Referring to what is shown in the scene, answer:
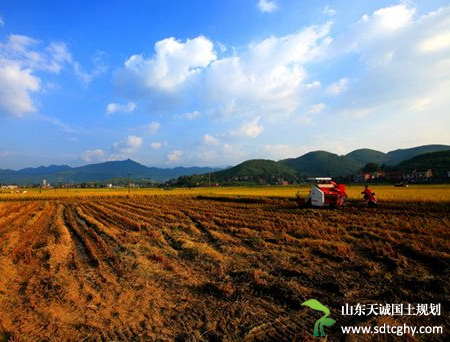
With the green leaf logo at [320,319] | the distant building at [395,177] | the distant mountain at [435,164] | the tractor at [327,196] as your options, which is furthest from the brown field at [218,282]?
the distant mountain at [435,164]

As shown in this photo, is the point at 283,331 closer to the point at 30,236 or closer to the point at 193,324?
the point at 193,324

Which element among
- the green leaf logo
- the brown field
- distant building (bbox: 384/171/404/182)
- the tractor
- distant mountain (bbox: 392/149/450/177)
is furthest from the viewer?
distant mountain (bbox: 392/149/450/177)

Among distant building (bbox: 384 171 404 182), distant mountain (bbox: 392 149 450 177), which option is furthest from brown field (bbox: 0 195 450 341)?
distant mountain (bbox: 392 149 450 177)

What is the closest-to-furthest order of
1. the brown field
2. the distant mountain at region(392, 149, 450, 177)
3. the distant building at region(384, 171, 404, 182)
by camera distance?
the brown field
the distant building at region(384, 171, 404, 182)
the distant mountain at region(392, 149, 450, 177)

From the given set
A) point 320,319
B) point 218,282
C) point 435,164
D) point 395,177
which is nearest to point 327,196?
point 218,282

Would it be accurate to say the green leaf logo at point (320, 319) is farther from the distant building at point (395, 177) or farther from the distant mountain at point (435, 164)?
the distant mountain at point (435, 164)

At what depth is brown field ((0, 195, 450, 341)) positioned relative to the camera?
16.8 ft

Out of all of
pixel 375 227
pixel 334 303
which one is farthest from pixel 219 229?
pixel 334 303

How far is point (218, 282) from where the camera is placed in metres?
7.39

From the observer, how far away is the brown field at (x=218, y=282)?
5117 millimetres

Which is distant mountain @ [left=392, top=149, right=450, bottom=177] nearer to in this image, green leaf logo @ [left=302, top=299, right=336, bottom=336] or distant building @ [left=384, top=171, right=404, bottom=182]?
distant building @ [left=384, top=171, right=404, bottom=182]

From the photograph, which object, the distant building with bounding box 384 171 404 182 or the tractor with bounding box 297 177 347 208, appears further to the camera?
the distant building with bounding box 384 171 404 182

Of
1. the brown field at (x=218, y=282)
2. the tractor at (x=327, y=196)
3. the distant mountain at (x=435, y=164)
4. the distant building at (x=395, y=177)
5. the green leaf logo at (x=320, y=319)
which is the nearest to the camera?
the green leaf logo at (x=320, y=319)

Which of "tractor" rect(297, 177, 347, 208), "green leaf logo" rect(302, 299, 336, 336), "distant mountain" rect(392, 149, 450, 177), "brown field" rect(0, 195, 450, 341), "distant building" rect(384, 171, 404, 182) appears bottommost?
"distant building" rect(384, 171, 404, 182)
